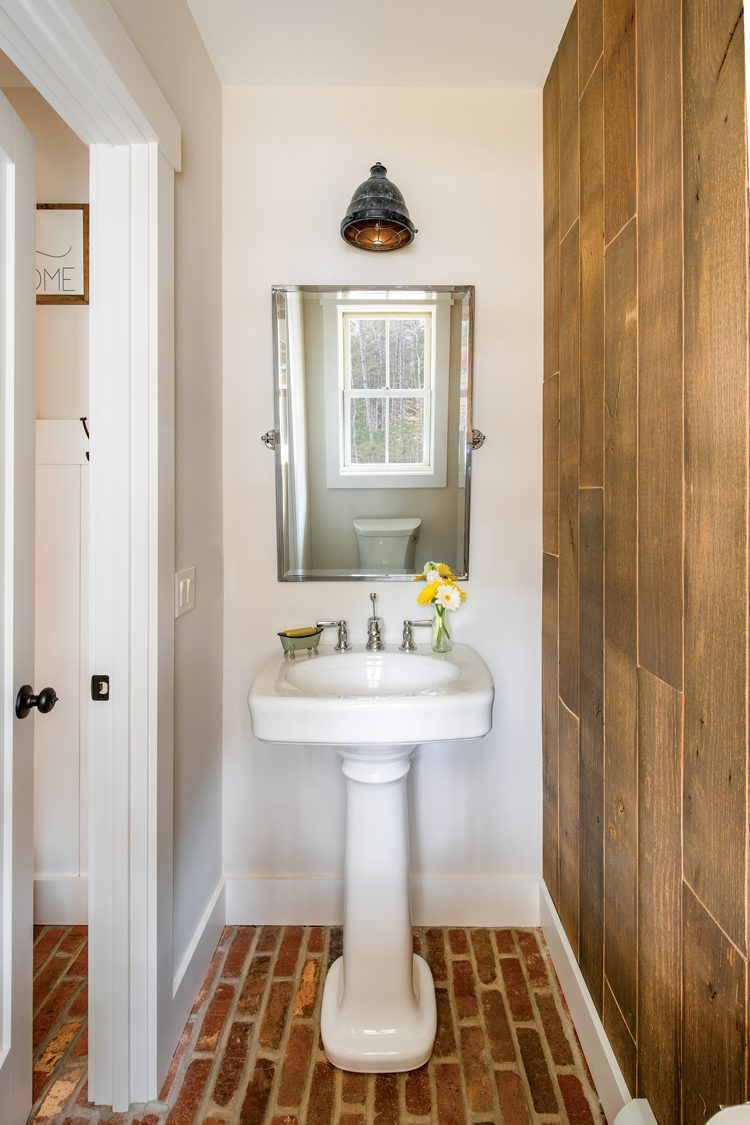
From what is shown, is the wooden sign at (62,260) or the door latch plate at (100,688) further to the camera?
the wooden sign at (62,260)

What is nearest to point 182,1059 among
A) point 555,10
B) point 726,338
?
point 726,338

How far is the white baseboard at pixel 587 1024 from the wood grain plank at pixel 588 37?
6.91 ft

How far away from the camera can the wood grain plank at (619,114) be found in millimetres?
1125

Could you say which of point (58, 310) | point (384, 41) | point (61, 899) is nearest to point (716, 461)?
Answer: point (384, 41)

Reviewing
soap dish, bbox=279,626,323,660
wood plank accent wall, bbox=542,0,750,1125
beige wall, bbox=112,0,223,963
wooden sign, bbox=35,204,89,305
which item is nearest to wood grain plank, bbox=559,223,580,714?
wood plank accent wall, bbox=542,0,750,1125

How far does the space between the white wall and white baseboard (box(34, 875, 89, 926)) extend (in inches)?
18.2

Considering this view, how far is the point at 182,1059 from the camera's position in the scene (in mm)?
1390

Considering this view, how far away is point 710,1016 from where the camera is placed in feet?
2.78

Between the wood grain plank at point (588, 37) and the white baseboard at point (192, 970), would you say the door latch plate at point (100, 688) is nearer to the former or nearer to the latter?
the white baseboard at point (192, 970)

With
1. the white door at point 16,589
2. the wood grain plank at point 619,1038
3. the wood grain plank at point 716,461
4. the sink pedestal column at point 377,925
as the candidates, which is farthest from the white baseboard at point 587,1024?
the white door at point 16,589

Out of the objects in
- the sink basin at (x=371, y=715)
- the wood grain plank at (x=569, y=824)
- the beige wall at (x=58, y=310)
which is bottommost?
the wood grain plank at (x=569, y=824)

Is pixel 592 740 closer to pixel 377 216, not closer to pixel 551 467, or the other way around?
pixel 551 467

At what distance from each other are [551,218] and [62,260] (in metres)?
1.45

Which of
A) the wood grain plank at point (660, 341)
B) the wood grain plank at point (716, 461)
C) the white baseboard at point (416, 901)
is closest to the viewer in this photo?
the wood grain plank at point (716, 461)
